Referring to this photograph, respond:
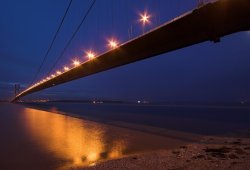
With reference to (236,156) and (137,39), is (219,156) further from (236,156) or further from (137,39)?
(137,39)

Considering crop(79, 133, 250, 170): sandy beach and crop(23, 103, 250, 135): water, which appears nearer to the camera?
crop(79, 133, 250, 170): sandy beach

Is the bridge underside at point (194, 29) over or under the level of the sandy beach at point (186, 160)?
over

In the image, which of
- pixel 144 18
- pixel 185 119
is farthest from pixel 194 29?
pixel 185 119

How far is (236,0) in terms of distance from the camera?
10.0 meters

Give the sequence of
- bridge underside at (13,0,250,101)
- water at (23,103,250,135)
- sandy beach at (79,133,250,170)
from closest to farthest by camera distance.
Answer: sandy beach at (79,133,250,170) < bridge underside at (13,0,250,101) < water at (23,103,250,135)

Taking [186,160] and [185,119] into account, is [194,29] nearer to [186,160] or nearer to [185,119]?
[186,160]

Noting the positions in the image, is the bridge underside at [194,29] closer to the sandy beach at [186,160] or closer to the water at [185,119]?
the sandy beach at [186,160]

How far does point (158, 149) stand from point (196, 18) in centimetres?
638

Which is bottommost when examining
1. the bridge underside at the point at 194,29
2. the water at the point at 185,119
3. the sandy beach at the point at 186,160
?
the sandy beach at the point at 186,160

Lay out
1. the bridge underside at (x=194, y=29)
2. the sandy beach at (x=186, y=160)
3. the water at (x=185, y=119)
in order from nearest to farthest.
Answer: the sandy beach at (x=186, y=160), the bridge underside at (x=194, y=29), the water at (x=185, y=119)

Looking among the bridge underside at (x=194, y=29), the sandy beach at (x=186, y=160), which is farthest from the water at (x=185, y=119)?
the sandy beach at (x=186, y=160)

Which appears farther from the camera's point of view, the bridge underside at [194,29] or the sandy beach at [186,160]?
the bridge underside at [194,29]

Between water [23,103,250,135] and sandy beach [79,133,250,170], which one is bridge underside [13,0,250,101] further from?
water [23,103,250,135]

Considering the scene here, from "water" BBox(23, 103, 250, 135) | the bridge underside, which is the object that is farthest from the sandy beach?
"water" BBox(23, 103, 250, 135)
